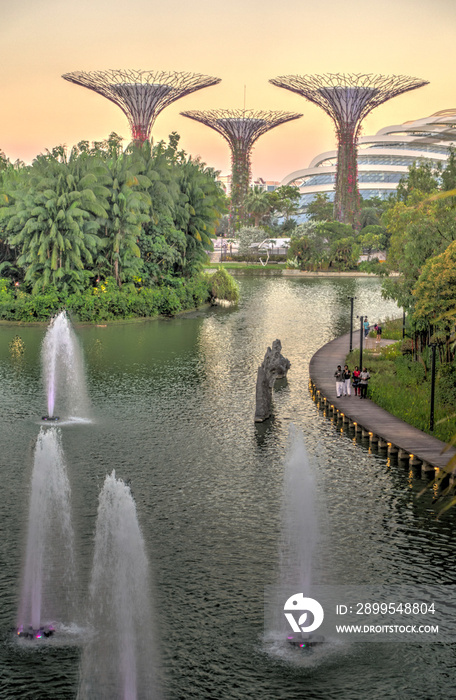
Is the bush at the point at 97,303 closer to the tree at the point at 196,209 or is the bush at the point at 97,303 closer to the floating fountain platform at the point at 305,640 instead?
the tree at the point at 196,209

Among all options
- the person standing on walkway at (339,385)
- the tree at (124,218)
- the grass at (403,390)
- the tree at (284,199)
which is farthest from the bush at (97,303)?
the tree at (284,199)

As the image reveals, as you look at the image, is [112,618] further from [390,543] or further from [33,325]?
[33,325]

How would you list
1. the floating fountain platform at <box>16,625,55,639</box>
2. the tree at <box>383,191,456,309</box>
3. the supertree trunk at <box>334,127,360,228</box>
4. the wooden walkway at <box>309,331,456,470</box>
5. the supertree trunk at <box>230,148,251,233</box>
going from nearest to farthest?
the floating fountain platform at <box>16,625,55,639</box> → the wooden walkway at <box>309,331,456,470</box> → the tree at <box>383,191,456,309</box> → the supertree trunk at <box>334,127,360,228</box> → the supertree trunk at <box>230,148,251,233</box>

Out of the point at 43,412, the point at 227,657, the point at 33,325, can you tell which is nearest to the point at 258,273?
the point at 33,325

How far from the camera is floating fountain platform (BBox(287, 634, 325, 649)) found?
56.1 feet

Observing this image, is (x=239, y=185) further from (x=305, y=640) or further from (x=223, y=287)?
(x=305, y=640)

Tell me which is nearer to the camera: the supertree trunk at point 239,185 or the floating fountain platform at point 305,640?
the floating fountain platform at point 305,640

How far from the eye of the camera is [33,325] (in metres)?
61.8

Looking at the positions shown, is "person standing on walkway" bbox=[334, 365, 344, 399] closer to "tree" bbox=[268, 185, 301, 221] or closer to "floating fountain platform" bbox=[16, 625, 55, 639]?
"floating fountain platform" bbox=[16, 625, 55, 639]

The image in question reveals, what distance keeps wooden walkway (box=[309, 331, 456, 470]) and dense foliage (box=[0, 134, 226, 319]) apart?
26486 millimetres

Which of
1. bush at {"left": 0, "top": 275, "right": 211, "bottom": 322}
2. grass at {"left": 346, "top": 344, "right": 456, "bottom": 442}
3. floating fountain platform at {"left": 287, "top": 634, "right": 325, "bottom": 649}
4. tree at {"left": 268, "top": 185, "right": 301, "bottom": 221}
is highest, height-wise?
tree at {"left": 268, "top": 185, "right": 301, "bottom": 221}

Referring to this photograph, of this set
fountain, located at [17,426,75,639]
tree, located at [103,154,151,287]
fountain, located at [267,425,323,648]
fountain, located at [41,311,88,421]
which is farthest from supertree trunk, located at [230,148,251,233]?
fountain, located at [17,426,75,639]

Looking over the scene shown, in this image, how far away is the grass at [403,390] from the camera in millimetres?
31942

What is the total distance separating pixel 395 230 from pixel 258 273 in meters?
66.3
